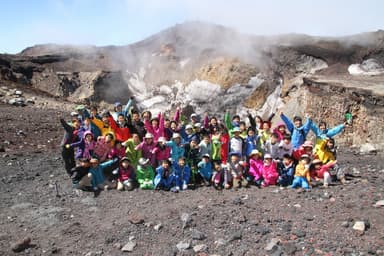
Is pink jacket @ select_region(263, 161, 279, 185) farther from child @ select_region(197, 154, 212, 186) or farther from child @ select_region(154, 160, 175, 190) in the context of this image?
child @ select_region(154, 160, 175, 190)

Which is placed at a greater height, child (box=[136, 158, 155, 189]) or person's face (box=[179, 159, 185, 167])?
person's face (box=[179, 159, 185, 167])

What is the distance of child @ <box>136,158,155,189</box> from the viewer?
7.89 meters

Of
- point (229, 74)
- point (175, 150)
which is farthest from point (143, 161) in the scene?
point (229, 74)

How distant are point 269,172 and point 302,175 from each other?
0.62 meters

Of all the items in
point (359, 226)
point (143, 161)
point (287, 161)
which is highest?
point (143, 161)

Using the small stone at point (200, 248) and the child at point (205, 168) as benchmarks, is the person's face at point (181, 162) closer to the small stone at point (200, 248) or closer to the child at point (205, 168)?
the child at point (205, 168)

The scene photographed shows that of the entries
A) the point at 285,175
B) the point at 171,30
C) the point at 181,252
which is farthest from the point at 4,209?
the point at 171,30

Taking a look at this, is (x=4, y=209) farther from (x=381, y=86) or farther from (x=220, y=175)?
(x=381, y=86)

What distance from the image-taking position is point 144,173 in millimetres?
7988

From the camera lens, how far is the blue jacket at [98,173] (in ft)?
26.1

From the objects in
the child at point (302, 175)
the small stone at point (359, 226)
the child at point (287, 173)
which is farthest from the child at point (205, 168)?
the small stone at point (359, 226)

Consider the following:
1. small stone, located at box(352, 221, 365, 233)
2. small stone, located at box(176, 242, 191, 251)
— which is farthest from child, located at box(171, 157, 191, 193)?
small stone, located at box(352, 221, 365, 233)

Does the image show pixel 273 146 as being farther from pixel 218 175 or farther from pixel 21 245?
pixel 21 245

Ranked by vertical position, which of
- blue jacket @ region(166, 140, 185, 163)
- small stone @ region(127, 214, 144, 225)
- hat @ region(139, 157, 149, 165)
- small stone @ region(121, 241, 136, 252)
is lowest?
small stone @ region(121, 241, 136, 252)
